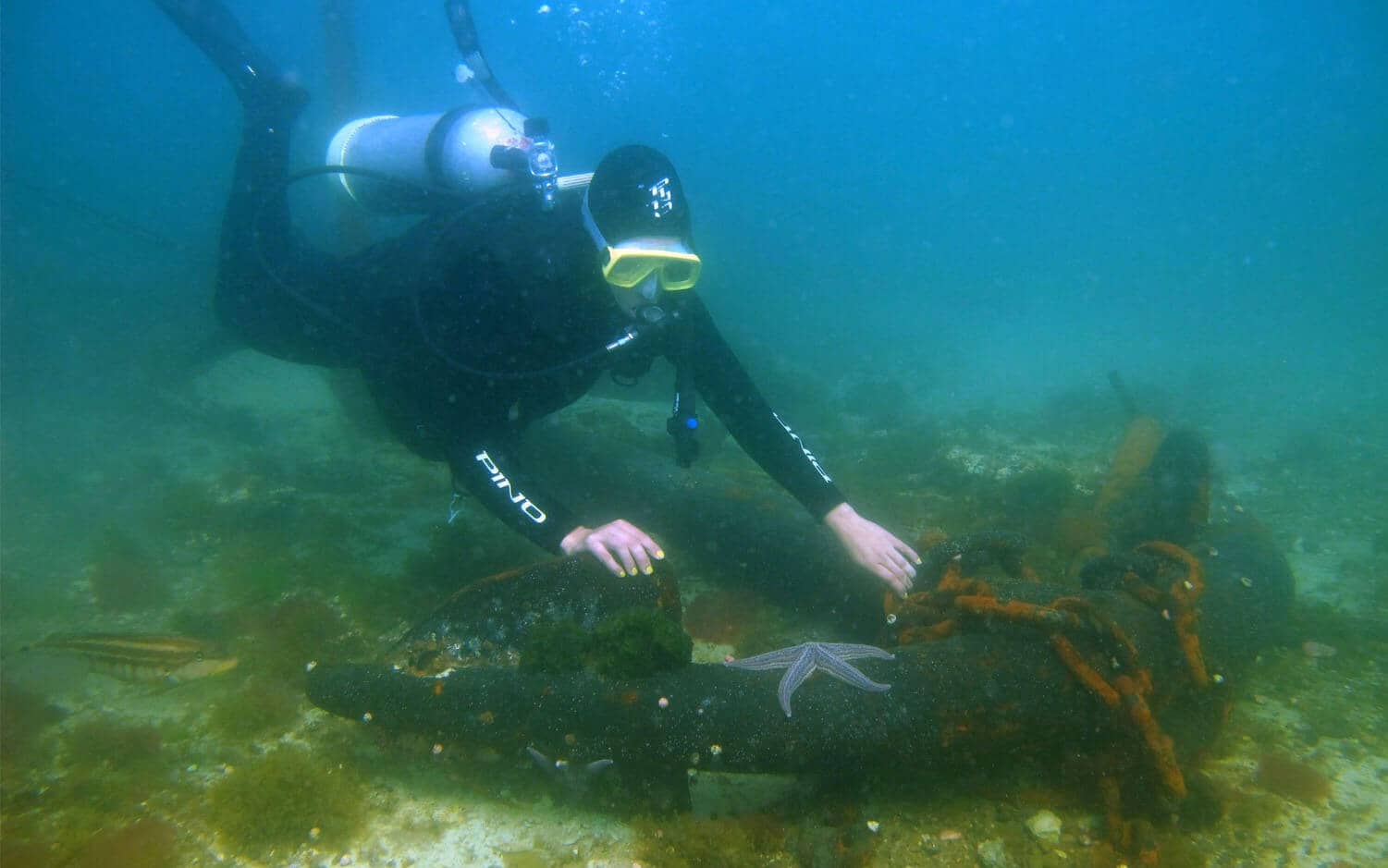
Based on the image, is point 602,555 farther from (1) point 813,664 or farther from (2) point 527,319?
(2) point 527,319

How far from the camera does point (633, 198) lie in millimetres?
3635

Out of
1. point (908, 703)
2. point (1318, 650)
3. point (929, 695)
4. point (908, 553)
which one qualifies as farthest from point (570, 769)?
point (1318, 650)

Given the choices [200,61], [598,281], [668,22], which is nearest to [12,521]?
[598,281]

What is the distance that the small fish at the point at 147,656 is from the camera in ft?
13.2

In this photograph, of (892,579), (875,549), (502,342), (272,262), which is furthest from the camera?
(272,262)

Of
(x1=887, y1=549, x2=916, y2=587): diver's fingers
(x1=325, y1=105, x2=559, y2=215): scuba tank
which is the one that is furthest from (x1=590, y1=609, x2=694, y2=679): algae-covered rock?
(x1=325, y1=105, x2=559, y2=215): scuba tank

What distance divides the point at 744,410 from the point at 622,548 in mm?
1557

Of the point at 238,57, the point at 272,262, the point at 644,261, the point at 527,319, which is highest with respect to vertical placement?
the point at 238,57

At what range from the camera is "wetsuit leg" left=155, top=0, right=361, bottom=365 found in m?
4.79

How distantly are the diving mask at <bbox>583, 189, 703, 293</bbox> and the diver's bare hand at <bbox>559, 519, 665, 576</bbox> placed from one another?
149 centimetres

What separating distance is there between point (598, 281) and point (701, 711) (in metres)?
2.66

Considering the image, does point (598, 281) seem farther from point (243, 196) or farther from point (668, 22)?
point (668, 22)

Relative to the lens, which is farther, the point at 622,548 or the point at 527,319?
the point at 527,319

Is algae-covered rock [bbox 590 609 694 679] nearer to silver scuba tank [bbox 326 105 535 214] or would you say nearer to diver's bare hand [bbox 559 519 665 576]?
diver's bare hand [bbox 559 519 665 576]
